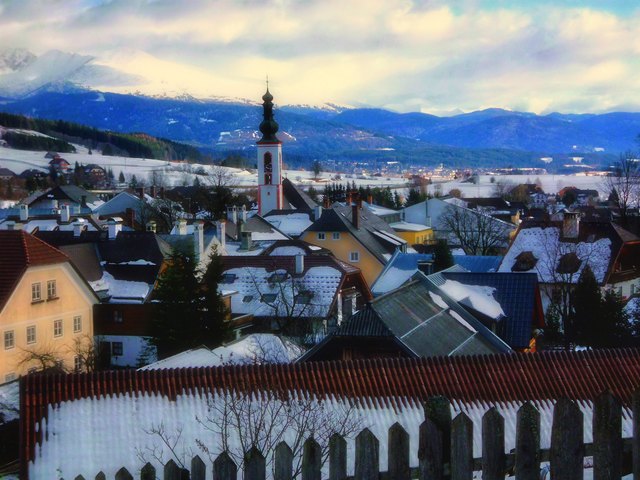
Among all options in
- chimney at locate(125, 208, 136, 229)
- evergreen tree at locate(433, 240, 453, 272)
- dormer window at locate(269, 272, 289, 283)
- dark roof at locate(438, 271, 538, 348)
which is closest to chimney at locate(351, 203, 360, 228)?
evergreen tree at locate(433, 240, 453, 272)

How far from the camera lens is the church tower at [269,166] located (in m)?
91.9

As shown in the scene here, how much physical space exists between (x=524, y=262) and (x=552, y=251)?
5.41ft

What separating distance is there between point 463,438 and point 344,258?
51.8 metres

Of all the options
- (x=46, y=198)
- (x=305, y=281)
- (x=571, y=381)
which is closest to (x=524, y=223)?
(x=305, y=281)

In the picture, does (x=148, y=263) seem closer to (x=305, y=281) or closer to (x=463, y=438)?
(x=305, y=281)

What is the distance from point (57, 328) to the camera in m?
33.9

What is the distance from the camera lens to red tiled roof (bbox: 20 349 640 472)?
48.1 feet

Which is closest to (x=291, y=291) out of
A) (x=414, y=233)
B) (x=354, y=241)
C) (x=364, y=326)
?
(x=364, y=326)

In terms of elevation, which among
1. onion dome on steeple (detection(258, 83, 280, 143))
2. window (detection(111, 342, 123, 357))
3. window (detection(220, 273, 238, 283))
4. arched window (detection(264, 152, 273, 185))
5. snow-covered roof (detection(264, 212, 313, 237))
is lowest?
window (detection(111, 342, 123, 357))

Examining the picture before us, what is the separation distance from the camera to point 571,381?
1535 centimetres

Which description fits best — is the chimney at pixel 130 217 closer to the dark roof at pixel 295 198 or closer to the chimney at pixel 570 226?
the dark roof at pixel 295 198

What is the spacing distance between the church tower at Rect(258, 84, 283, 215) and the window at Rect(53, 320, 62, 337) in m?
56.8

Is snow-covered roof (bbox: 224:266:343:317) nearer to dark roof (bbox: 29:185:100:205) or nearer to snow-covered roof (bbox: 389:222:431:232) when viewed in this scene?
snow-covered roof (bbox: 389:222:431:232)

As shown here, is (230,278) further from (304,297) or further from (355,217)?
(355,217)
